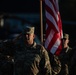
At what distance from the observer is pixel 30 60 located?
12.9 m

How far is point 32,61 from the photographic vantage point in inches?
508

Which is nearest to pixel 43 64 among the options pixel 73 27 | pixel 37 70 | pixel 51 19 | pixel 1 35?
pixel 37 70

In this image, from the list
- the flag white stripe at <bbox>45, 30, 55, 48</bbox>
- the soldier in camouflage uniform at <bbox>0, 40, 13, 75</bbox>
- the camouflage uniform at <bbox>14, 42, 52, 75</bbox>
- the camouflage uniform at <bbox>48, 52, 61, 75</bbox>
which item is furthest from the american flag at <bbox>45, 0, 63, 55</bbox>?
the camouflage uniform at <bbox>14, 42, 52, 75</bbox>

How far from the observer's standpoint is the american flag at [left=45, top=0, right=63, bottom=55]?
14.7 m

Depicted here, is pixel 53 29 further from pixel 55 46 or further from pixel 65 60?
pixel 65 60

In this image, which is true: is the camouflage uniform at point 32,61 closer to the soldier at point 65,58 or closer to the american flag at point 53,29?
the soldier at point 65,58

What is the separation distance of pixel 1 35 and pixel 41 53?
18685 millimetres

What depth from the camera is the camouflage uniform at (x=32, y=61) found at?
42.3 ft

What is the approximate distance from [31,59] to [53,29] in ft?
6.42

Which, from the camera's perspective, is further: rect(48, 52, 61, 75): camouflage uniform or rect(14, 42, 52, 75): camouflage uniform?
rect(48, 52, 61, 75): camouflage uniform

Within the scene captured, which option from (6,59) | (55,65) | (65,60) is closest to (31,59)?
(55,65)

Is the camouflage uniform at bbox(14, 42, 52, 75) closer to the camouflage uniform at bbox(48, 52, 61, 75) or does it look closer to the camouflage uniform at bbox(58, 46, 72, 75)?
the camouflage uniform at bbox(48, 52, 61, 75)

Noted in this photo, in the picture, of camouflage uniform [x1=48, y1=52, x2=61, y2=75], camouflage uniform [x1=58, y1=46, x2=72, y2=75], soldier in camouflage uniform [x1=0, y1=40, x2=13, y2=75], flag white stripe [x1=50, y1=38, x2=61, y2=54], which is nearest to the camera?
camouflage uniform [x1=48, y1=52, x2=61, y2=75]

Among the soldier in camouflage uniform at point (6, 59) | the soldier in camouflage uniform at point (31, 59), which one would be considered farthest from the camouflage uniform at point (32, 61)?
the soldier in camouflage uniform at point (6, 59)
